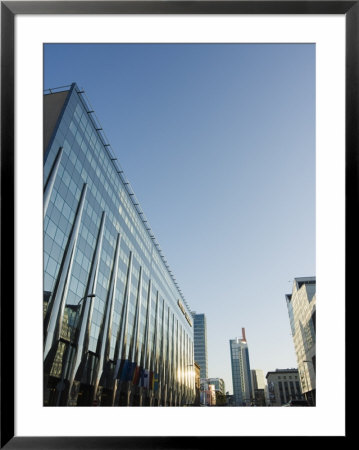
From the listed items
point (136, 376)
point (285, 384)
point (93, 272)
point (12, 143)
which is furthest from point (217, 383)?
point (12, 143)

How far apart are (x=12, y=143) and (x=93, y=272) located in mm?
29821

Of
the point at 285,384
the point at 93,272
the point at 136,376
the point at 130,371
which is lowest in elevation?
the point at 285,384

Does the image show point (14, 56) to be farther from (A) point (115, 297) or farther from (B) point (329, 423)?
(A) point (115, 297)

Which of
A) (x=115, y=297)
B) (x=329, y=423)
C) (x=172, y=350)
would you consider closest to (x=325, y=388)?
(x=329, y=423)

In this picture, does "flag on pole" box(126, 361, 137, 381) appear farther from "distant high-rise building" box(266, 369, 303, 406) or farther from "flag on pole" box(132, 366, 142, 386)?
"distant high-rise building" box(266, 369, 303, 406)

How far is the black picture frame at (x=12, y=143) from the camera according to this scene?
9.43 feet

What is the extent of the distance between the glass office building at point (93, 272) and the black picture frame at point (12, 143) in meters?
10.5

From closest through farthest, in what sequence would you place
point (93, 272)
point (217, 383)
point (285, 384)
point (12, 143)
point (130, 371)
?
point (12, 143) < point (93, 272) < point (130, 371) < point (285, 384) < point (217, 383)

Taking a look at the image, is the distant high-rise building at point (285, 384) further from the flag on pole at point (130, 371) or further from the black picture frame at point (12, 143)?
the black picture frame at point (12, 143)

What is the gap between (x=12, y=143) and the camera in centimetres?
311

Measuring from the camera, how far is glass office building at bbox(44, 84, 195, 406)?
2475cm

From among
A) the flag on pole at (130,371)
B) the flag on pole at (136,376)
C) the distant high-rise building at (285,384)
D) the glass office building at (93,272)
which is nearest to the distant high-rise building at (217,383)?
the distant high-rise building at (285,384)

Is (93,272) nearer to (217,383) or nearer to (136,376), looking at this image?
(136,376)

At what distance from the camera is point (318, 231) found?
3107mm
